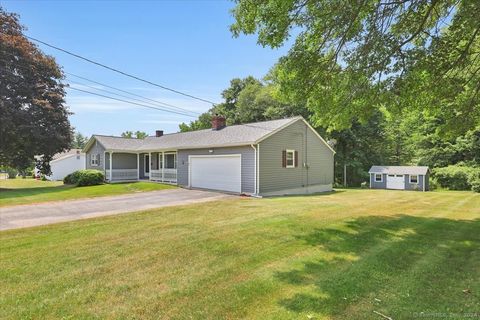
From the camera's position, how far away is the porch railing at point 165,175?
22.1 meters

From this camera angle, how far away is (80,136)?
315 feet

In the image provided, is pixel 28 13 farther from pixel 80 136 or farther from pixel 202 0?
pixel 80 136

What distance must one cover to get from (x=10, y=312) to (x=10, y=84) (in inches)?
1007

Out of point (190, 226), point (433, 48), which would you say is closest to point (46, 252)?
point (190, 226)

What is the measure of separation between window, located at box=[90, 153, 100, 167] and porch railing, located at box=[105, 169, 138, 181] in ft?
10.1

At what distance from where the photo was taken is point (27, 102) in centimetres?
2384

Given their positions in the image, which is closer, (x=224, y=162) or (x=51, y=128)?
(x=224, y=162)

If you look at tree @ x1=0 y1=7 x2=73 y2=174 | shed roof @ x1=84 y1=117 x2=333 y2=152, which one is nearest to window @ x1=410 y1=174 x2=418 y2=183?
shed roof @ x1=84 y1=117 x2=333 y2=152

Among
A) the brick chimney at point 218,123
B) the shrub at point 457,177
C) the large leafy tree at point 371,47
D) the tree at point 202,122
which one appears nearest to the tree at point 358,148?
the shrub at point 457,177

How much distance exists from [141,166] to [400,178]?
2349 cm

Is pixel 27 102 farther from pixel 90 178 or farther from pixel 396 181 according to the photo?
pixel 396 181

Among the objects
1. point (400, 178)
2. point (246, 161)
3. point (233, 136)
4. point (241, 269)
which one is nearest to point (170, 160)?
point (233, 136)

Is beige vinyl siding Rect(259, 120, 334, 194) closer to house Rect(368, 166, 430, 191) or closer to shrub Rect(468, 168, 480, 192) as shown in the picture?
house Rect(368, 166, 430, 191)

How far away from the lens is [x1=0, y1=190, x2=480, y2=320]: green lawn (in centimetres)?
365
